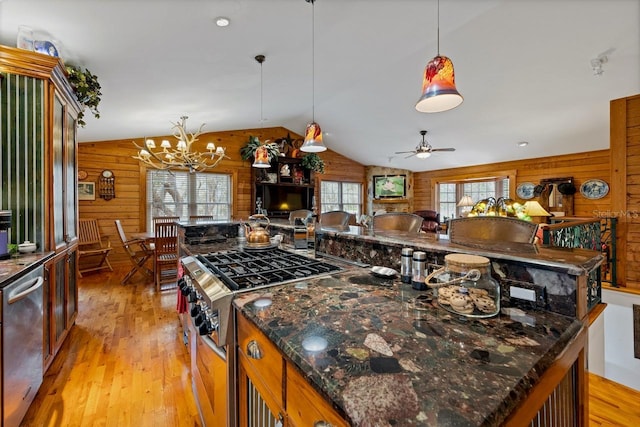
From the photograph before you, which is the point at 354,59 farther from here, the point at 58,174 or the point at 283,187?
the point at 283,187

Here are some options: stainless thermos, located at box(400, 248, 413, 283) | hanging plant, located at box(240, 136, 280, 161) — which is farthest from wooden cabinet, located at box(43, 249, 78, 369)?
hanging plant, located at box(240, 136, 280, 161)

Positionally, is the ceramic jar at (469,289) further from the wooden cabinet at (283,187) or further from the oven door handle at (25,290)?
the wooden cabinet at (283,187)

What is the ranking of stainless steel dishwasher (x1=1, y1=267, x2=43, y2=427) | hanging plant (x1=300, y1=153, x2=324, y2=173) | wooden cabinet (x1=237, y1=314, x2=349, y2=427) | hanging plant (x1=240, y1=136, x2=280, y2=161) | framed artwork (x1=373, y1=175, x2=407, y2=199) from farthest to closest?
framed artwork (x1=373, y1=175, x2=407, y2=199) → hanging plant (x1=300, y1=153, x2=324, y2=173) → hanging plant (x1=240, y1=136, x2=280, y2=161) → stainless steel dishwasher (x1=1, y1=267, x2=43, y2=427) → wooden cabinet (x1=237, y1=314, x2=349, y2=427)

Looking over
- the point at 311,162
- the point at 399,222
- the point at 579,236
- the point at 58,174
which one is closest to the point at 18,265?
the point at 58,174

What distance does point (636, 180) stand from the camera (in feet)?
10.1

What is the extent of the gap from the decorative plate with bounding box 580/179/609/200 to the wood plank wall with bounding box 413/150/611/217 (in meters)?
0.06

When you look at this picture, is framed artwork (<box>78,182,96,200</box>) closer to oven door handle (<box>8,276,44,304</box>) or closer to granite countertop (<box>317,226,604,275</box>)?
oven door handle (<box>8,276,44,304</box>)

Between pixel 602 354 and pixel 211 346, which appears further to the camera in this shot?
pixel 602 354

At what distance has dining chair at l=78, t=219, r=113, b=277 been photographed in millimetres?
4797

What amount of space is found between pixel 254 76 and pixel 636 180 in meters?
4.56

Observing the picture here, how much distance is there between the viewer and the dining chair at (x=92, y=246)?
4.80m

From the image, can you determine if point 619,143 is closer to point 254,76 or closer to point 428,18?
point 428,18

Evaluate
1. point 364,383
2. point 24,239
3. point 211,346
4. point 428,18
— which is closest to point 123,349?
point 24,239

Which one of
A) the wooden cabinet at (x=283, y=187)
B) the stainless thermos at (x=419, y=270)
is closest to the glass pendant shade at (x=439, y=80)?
the stainless thermos at (x=419, y=270)
